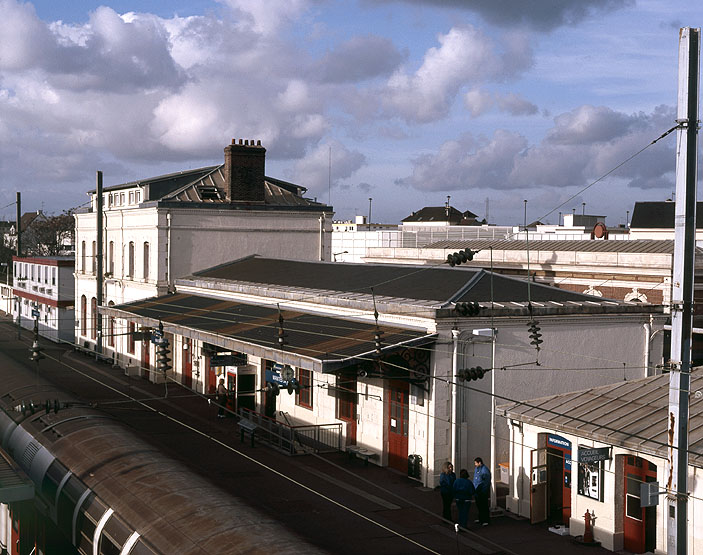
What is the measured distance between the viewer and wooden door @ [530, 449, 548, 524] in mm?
19203

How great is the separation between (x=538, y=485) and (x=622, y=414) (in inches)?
101

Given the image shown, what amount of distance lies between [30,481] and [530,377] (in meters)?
13.1

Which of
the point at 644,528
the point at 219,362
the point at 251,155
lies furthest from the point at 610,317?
the point at 251,155

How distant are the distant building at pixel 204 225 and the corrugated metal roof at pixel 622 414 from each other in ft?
82.1

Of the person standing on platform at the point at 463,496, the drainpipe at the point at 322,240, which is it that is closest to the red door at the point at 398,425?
the person standing on platform at the point at 463,496

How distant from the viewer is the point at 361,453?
2412 centimetres

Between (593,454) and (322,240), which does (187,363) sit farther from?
(593,454)

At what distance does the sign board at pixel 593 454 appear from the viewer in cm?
1705

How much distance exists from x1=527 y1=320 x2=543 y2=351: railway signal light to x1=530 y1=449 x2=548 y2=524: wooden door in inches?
113

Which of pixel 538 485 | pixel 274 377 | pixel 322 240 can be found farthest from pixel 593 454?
pixel 322 240

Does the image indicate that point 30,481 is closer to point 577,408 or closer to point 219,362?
point 577,408

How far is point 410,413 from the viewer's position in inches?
897

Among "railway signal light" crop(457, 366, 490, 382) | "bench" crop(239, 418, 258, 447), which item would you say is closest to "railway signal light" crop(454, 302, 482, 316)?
"railway signal light" crop(457, 366, 490, 382)

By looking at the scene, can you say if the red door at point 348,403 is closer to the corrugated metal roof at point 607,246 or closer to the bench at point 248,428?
the bench at point 248,428
